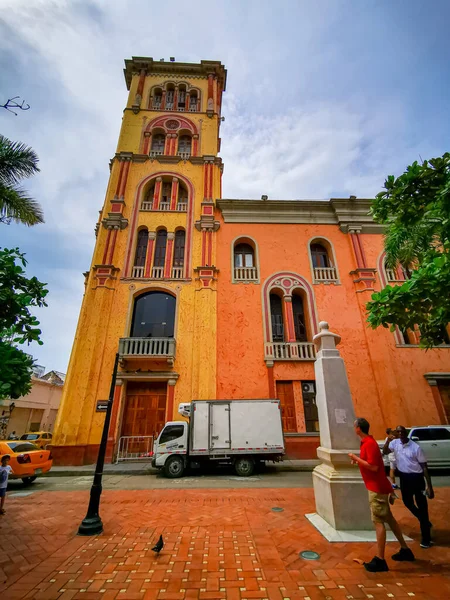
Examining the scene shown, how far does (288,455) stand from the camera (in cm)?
1195

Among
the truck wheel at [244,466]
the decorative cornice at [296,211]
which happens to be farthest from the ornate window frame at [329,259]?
A: the truck wheel at [244,466]

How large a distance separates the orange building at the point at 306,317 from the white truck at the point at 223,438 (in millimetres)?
2473

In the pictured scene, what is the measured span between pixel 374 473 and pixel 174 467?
8.20 m

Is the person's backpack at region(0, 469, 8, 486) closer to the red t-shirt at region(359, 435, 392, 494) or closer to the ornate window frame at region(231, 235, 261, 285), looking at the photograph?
the red t-shirt at region(359, 435, 392, 494)

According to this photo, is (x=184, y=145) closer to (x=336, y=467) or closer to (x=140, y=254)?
(x=140, y=254)

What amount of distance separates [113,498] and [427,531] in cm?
661

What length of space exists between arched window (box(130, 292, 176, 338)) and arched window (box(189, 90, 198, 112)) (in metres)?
16.0

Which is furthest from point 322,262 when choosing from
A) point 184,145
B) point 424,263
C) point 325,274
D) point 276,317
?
point 184,145

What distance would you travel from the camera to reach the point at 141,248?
1590cm

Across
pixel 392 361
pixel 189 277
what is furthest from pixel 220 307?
pixel 392 361

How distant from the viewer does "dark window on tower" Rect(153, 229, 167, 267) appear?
15547 mm

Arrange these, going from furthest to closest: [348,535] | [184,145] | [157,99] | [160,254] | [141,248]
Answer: [157,99] < [184,145] < [141,248] < [160,254] < [348,535]

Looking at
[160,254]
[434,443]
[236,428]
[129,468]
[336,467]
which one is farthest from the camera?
[160,254]

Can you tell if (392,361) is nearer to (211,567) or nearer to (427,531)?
(427,531)
